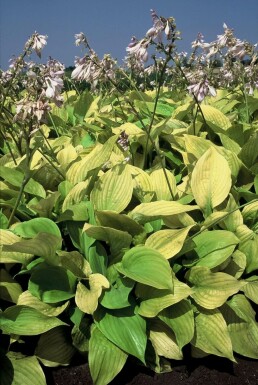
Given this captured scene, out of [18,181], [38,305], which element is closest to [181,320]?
[38,305]

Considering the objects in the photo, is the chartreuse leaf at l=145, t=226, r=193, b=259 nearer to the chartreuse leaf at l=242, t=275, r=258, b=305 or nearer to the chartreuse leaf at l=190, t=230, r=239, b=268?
the chartreuse leaf at l=190, t=230, r=239, b=268

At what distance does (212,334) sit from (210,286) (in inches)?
8.2

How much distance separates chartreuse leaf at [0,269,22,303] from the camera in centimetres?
234

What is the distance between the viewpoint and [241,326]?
246 cm

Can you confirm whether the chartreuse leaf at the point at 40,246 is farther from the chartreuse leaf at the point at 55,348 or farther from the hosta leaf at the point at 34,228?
the chartreuse leaf at the point at 55,348

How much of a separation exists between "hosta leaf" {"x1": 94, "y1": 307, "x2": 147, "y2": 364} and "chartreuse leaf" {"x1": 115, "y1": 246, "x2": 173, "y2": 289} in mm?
190

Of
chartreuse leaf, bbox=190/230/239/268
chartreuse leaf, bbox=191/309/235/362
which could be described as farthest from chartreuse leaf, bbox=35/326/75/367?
chartreuse leaf, bbox=190/230/239/268

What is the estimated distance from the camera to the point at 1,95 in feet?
8.95

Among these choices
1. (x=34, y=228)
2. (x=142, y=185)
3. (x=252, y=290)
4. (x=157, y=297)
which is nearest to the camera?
(x=157, y=297)

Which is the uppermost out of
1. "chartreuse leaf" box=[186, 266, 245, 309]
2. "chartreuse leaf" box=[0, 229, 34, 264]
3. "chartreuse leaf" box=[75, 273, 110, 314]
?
"chartreuse leaf" box=[0, 229, 34, 264]

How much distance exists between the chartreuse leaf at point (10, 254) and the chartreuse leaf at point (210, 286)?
2.43 feet

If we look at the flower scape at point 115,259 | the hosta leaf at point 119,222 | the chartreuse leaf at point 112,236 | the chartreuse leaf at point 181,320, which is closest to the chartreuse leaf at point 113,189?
the flower scape at point 115,259

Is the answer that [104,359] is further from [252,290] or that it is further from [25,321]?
[252,290]

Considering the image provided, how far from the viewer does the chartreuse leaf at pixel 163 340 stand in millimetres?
2299
